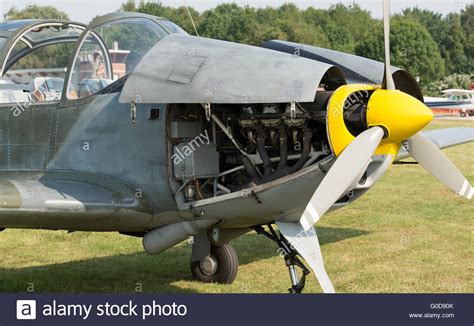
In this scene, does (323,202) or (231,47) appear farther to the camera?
(231,47)

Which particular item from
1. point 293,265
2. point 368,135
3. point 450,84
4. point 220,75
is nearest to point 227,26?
point 450,84

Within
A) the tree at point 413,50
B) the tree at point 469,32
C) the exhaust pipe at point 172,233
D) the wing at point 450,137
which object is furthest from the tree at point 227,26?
the exhaust pipe at point 172,233

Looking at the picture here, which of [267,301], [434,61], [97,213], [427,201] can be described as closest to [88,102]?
[97,213]

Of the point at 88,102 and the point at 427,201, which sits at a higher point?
the point at 88,102

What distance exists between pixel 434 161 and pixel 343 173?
5.06 ft

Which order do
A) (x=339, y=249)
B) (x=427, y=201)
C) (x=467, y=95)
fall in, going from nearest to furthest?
(x=339, y=249)
(x=427, y=201)
(x=467, y=95)

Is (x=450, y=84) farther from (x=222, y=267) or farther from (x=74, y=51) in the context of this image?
(x=74, y=51)

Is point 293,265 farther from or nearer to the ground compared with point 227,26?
nearer to the ground

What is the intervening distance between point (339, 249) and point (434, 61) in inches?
2775

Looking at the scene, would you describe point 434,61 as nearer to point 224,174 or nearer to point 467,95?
point 467,95

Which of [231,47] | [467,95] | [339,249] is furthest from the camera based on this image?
[467,95]

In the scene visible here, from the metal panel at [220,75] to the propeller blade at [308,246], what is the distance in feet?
4.38

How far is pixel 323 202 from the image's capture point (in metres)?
6.04

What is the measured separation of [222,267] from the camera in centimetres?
900
